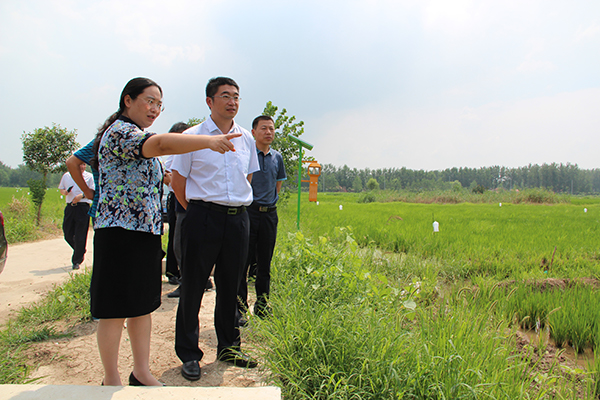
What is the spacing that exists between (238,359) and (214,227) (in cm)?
84

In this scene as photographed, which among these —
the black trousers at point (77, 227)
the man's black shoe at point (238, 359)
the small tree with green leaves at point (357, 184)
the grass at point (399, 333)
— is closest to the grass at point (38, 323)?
the grass at point (399, 333)

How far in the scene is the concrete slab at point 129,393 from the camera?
1381 mm

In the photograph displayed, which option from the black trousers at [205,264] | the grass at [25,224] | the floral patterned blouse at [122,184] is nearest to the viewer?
the floral patterned blouse at [122,184]

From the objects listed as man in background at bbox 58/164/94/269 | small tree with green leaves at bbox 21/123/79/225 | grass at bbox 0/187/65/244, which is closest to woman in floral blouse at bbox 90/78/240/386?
man in background at bbox 58/164/94/269

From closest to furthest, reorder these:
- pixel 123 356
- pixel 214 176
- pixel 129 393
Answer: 1. pixel 129 393
2. pixel 214 176
3. pixel 123 356

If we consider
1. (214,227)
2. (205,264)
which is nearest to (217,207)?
(214,227)

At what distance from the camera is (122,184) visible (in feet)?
5.08

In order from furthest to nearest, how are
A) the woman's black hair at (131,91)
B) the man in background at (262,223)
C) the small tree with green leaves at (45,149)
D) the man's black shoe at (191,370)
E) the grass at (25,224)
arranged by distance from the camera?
the small tree with green leaves at (45,149) < the grass at (25,224) < the man in background at (262,223) < the man's black shoe at (191,370) < the woman's black hair at (131,91)

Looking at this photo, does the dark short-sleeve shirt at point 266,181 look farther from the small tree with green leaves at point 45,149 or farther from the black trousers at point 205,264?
the small tree with green leaves at point 45,149

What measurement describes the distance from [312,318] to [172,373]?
0.89m

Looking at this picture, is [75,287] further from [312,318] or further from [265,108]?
[265,108]

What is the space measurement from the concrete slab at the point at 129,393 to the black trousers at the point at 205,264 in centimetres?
57

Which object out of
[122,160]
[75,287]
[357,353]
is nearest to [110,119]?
[122,160]

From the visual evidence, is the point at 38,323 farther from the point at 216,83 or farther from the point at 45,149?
the point at 45,149
